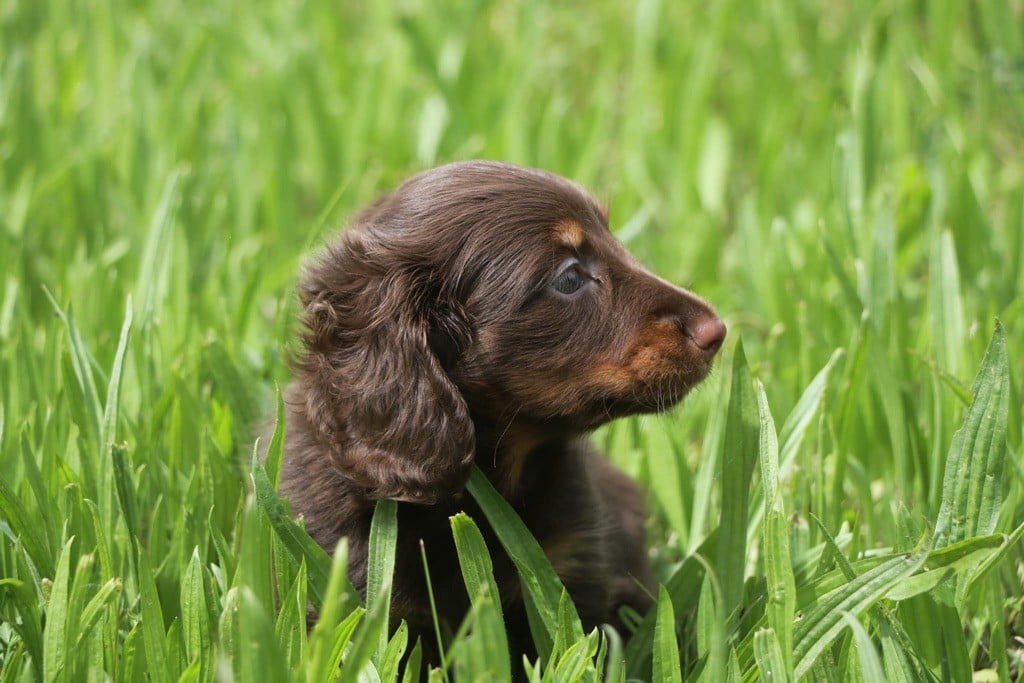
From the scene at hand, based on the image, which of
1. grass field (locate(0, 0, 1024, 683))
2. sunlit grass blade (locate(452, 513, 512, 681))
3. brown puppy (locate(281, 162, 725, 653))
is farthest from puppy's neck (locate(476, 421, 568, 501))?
sunlit grass blade (locate(452, 513, 512, 681))

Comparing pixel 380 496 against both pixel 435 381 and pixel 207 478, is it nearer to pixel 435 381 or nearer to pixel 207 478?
pixel 435 381

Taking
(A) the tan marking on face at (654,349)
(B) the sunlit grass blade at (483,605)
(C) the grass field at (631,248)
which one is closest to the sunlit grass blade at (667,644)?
(C) the grass field at (631,248)

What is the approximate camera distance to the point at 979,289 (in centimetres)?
402

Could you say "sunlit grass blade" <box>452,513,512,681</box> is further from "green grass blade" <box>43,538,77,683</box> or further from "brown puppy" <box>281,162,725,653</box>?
"green grass blade" <box>43,538,77,683</box>

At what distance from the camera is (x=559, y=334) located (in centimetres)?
271

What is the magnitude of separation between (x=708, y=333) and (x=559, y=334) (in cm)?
32

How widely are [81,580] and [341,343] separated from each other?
72cm

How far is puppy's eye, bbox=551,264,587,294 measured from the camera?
108 inches

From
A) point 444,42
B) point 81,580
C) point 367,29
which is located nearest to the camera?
point 81,580

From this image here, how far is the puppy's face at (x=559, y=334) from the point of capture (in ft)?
8.74

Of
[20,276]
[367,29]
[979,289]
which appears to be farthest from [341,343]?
[367,29]

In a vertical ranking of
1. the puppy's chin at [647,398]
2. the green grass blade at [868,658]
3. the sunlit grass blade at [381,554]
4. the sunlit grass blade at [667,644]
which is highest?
the puppy's chin at [647,398]

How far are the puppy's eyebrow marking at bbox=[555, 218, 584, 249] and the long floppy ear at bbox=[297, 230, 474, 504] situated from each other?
0.32 meters

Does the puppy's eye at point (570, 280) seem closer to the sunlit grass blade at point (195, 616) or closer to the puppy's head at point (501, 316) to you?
the puppy's head at point (501, 316)
